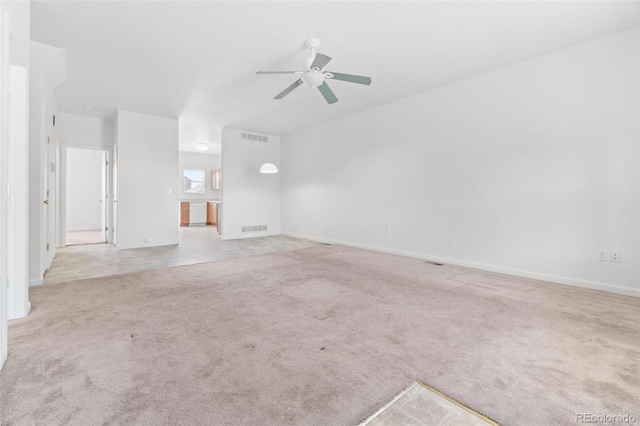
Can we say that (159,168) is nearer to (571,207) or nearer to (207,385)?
(207,385)

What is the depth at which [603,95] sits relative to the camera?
3121 mm

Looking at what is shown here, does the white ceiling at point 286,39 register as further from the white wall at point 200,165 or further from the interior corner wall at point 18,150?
the white wall at point 200,165

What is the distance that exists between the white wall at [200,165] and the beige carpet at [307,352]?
7.74 m

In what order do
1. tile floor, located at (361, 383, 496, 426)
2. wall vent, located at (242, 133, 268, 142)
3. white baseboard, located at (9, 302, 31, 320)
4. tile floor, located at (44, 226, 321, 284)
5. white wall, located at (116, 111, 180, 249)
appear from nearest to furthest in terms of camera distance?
tile floor, located at (361, 383, 496, 426)
white baseboard, located at (9, 302, 31, 320)
tile floor, located at (44, 226, 321, 284)
white wall, located at (116, 111, 180, 249)
wall vent, located at (242, 133, 268, 142)

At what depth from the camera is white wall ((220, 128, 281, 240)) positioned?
7.02m

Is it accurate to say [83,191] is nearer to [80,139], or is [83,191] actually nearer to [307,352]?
[80,139]

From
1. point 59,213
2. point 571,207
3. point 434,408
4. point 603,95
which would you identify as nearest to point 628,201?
point 571,207

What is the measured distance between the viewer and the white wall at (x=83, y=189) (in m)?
8.09

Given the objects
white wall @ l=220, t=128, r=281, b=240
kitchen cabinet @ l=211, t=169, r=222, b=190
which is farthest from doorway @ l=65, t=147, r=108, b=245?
white wall @ l=220, t=128, r=281, b=240

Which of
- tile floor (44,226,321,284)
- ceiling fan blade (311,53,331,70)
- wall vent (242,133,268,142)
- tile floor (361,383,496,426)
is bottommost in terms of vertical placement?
tile floor (44,226,321,284)

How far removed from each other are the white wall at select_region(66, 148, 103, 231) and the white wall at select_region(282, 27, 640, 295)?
7.78 m

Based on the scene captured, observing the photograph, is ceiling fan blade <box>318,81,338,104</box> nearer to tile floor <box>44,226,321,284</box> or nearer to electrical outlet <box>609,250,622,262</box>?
tile floor <box>44,226,321,284</box>

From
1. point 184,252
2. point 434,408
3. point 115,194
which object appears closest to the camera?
point 434,408

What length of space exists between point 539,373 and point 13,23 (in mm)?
4065
